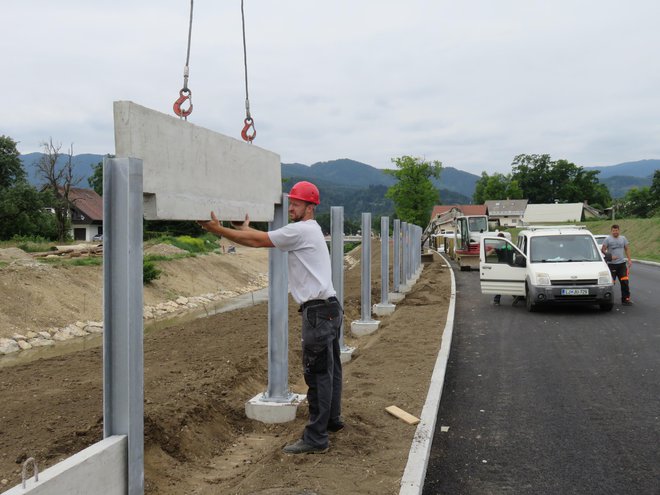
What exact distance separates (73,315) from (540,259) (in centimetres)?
1349

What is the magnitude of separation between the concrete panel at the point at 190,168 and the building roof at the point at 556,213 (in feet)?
357

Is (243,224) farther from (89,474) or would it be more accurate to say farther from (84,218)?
(84,218)

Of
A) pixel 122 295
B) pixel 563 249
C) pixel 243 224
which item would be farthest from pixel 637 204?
pixel 122 295

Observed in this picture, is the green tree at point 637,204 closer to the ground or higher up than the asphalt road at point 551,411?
higher up

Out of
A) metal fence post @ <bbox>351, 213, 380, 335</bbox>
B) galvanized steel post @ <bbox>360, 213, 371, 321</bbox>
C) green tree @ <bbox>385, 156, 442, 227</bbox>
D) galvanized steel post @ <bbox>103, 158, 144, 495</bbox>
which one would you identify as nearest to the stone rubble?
metal fence post @ <bbox>351, 213, 380, 335</bbox>

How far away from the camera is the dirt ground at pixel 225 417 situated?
195 inches

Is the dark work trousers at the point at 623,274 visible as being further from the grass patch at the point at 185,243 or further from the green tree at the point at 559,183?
the green tree at the point at 559,183

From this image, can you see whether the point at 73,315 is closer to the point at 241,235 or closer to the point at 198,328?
the point at 198,328

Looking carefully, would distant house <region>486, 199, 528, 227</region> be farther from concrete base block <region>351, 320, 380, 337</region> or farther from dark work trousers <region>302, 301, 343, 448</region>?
dark work trousers <region>302, 301, 343, 448</region>

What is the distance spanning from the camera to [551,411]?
6793mm

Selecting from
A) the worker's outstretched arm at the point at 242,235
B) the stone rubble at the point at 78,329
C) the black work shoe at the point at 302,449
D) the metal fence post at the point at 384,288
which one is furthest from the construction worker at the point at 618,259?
the stone rubble at the point at 78,329

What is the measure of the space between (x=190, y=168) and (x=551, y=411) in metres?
4.61

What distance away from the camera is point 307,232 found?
5.19 metres

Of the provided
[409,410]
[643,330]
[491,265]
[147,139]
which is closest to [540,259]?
[491,265]
